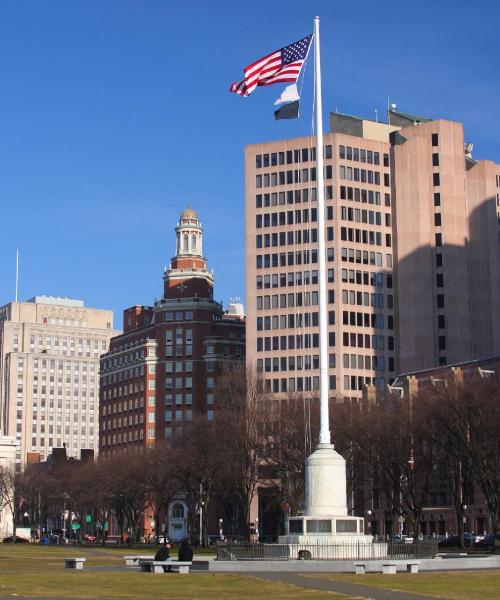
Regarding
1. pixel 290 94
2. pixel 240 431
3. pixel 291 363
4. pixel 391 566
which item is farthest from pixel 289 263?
pixel 391 566

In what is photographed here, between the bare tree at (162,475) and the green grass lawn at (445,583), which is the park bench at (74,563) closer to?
the green grass lawn at (445,583)

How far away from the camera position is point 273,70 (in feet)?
221

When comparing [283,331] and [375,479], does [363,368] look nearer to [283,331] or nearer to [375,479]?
[283,331]

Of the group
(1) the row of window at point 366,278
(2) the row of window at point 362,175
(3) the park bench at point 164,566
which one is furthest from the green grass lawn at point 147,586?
(2) the row of window at point 362,175

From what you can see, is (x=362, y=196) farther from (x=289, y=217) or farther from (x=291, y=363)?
(x=291, y=363)

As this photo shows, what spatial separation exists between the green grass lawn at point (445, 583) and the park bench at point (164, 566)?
305 inches

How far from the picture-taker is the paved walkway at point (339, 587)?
42438mm

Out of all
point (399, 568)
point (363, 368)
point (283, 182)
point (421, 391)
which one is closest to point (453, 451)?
point (421, 391)

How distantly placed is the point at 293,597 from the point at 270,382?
147 m

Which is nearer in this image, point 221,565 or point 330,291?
point 221,565

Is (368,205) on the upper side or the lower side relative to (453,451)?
upper

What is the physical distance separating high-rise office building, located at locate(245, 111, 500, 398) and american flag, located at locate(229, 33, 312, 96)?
12080cm

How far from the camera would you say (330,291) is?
190 meters

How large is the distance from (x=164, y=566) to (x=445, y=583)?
1740 cm
